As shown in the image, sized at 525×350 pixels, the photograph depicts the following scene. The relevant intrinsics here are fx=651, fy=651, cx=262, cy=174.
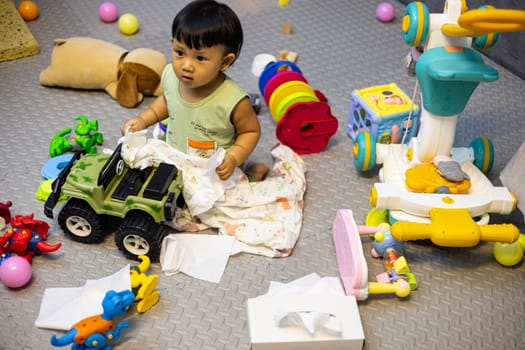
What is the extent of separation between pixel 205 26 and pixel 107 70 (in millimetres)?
564

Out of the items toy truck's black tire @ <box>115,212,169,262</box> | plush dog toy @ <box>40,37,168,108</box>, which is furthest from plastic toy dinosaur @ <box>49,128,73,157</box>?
toy truck's black tire @ <box>115,212,169,262</box>

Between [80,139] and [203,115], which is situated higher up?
[203,115]

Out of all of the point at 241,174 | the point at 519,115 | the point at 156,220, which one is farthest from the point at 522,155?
the point at 156,220

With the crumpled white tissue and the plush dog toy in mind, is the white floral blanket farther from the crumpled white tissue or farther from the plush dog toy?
the plush dog toy

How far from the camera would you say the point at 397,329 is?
3.80 feet

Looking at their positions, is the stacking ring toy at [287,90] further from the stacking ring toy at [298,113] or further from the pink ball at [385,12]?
the pink ball at [385,12]

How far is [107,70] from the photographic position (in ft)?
5.43

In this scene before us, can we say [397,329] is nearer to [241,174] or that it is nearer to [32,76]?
[241,174]

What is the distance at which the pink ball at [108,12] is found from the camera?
1.95m

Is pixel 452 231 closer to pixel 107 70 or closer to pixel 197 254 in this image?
pixel 197 254

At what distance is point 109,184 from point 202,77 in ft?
0.88

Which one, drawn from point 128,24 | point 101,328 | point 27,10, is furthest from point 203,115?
point 27,10

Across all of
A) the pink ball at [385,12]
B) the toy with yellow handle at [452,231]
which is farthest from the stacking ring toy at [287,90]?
the pink ball at [385,12]

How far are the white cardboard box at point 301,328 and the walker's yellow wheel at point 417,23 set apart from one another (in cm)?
49
